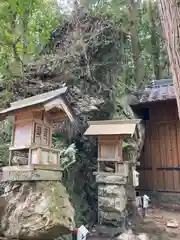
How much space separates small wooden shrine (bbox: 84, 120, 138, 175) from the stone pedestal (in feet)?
0.61

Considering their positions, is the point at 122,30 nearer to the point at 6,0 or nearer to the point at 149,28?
the point at 6,0

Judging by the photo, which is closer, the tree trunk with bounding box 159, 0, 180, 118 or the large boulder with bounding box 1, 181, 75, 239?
the tree trunk with bounding box 159, 0, 180, 118

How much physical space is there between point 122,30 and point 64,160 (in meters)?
4.46

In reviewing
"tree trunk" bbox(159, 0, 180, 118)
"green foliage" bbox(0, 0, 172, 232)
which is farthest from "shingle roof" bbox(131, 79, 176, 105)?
"tree trunk" bbox(159, 0, 180, 118)

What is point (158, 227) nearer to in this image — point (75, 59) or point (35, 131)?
point (35, 131)

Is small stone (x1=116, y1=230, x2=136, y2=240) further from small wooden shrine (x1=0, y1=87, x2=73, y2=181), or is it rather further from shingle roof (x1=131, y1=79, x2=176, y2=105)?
shingle roof (x1=131, y1=79, x2=176, y2=105)

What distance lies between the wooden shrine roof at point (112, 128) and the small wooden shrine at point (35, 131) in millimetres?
1785

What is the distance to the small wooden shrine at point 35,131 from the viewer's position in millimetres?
3148

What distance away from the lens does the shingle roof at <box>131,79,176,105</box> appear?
8622 millimetres

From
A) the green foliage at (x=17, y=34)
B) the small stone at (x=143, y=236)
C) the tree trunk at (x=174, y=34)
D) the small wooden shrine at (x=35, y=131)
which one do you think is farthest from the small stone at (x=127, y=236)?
the green foliage at (x=17, y=34)

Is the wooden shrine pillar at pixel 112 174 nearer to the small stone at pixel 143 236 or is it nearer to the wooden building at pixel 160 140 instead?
the small stone at pixel 143 236

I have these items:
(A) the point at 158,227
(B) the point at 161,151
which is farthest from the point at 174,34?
(B) the point at 161,151

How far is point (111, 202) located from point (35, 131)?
304 centimetres

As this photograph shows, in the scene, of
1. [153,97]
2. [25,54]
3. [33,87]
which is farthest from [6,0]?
[153,97]
